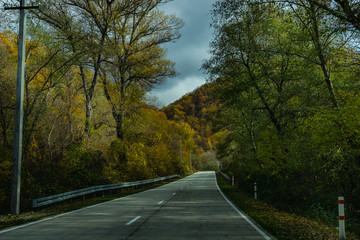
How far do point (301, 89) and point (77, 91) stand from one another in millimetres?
15457

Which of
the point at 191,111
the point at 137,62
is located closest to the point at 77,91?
the point at 137,62

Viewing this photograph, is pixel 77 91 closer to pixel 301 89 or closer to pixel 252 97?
pixel 252 97

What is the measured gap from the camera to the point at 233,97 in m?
17.0

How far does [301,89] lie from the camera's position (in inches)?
583

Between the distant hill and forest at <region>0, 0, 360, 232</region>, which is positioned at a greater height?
the distant hill

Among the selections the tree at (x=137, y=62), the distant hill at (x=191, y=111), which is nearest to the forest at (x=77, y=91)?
the tree at (x=137, y=62)

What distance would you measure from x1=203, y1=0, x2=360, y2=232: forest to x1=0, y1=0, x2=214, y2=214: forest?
910 cm

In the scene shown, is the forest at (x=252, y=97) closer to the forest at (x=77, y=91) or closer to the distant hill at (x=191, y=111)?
the forest at (x=77, y=91)

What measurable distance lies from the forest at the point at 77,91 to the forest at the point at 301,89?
29.9 feet

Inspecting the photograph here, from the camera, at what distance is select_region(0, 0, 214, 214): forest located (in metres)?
16.9

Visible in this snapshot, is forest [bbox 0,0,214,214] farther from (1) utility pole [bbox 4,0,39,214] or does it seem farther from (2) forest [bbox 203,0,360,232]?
(2) forest [bbox 203,0,360,232]

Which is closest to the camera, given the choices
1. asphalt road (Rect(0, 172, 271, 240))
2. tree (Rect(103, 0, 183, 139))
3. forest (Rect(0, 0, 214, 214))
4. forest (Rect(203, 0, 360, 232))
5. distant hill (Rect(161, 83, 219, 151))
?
asphalt road (Rect(0, 172, 271, 240))

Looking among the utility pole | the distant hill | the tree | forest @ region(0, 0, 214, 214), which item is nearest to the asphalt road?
the utility pole

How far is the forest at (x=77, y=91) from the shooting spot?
16875 millimetres
